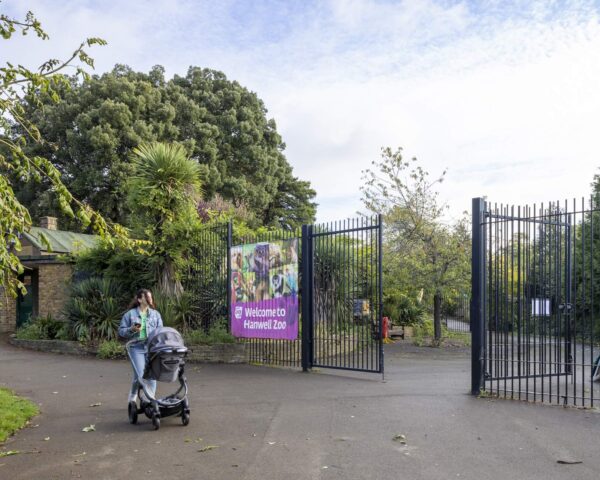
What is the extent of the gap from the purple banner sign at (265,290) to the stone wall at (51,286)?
994 centimetres

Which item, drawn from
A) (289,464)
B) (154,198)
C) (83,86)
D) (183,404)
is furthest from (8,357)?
(83,86)

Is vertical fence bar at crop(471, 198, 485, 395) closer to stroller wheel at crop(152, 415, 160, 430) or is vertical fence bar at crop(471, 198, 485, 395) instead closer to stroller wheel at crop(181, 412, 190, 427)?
stroller wheel at crop(181, 412, 190, 427)

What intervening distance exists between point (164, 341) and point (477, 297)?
16.0 feet

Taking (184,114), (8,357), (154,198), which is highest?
(184,114)

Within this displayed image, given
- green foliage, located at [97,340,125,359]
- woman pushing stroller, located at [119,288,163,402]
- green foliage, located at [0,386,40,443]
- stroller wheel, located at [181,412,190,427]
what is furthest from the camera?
green foliage, located at [97,340,125,359]

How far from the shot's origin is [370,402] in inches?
368

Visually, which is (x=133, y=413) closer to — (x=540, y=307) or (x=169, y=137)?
(x=540, y=307)

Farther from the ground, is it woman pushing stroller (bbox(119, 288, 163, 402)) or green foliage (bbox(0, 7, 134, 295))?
green foliage (bbox(0, 7, 134, 295))

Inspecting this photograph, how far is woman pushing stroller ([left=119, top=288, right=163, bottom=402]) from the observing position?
27.1 feet

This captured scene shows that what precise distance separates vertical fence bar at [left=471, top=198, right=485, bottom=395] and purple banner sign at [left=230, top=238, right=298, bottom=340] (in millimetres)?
4191

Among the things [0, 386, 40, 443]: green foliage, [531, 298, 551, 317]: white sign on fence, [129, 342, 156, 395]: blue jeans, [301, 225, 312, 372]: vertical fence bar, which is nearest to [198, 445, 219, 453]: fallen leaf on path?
[129, 342, 156, 395]: blue jeans

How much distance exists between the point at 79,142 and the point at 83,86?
3834 mm

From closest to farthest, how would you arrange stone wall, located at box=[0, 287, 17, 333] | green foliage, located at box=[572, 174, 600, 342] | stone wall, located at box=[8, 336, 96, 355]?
green foliage, located at box=[572, 174, 600, 342] → stone wall, located at box=[8, 336, 96, 355] → stone wall, located at box=[0, 287, 17, 333]

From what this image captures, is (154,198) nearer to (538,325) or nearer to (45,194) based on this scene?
(538,325)
